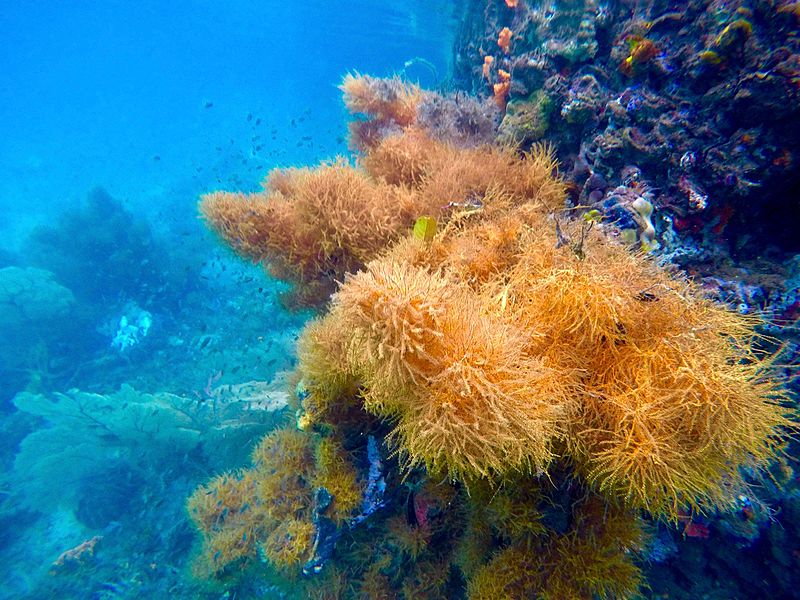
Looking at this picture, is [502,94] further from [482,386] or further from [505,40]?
[482,386]

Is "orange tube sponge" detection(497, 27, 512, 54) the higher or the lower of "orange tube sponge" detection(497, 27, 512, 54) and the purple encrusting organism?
the higher

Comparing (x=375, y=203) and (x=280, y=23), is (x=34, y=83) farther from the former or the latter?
(x=375, y=203)

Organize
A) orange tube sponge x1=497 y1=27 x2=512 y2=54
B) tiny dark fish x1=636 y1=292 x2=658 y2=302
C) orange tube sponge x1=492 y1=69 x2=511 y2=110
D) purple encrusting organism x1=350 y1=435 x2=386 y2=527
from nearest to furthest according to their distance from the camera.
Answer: tiny dark fish x1=636 y1=292 x2=658 y2=302 → purple encrusting organism x1=350 y1=435 x2=386 y2=527 → orange tube sponge x1=492 y1=69 x2=511 y2=110 → orange tube sponge x1=497 y1=27 x2=512 y2=54

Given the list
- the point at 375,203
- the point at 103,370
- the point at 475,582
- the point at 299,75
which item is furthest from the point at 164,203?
the point at 299,75

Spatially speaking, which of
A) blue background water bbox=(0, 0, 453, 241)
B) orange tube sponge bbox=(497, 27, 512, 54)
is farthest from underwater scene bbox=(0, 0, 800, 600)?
blue background water bbox=(0, 0, 453, 241)

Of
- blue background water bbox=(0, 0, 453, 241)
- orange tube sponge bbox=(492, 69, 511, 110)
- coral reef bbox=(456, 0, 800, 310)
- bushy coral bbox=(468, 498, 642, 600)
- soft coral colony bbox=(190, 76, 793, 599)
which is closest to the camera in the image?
soft coral colony bbox=(190, 76, 793, 599)

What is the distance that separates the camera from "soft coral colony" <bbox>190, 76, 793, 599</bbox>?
1.69 metres

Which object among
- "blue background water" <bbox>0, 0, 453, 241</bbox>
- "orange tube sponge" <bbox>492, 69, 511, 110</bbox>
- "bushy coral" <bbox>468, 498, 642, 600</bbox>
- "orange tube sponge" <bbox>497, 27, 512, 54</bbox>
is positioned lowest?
"bushy coral" <bbox>468, 498, 642, 600</bbox>

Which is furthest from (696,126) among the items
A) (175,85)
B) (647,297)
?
(175,85)

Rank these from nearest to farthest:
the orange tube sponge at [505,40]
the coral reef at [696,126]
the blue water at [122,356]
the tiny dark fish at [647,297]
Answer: the tiny dark fish at [647,297], the coral reef at [696,126], the orange tube sponge at [505,40], the blue water at [122,356]

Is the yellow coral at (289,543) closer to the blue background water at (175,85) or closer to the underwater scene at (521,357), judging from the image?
the underwater scene at (521,357)

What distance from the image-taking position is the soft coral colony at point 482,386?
1.69 m

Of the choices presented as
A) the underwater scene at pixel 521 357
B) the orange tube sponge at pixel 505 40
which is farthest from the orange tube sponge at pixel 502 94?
the orange tube sponge at pixel 505 40

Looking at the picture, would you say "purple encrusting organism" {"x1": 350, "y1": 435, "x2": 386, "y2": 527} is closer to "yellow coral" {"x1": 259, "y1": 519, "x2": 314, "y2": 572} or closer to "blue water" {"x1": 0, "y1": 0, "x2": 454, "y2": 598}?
"yellow coral" {"x1": 259, "y1": 519, "x2": 314, "y2": 572}
